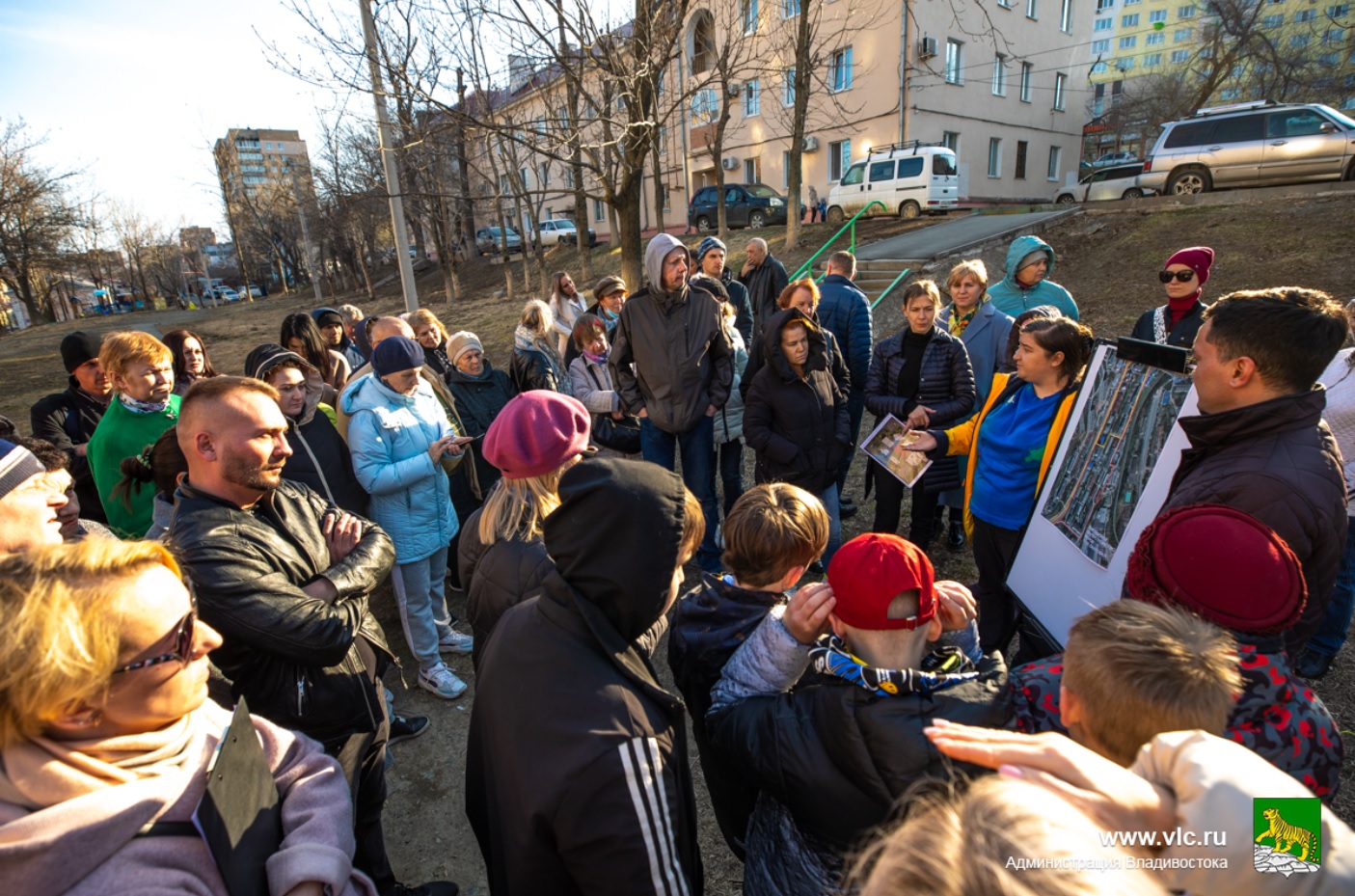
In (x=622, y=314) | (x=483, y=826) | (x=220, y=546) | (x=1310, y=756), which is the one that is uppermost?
(x=622, y=314)

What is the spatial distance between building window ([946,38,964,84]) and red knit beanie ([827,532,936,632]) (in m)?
27.0

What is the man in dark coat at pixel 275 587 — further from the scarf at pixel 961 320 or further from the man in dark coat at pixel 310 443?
the scarf at pixel 961 320

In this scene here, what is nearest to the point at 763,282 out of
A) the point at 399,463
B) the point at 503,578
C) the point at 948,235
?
the point at 399,463

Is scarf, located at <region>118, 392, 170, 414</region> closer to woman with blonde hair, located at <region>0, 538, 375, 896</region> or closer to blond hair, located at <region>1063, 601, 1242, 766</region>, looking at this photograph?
woman with blonde hair, located at <region>0, 538, 375, 896</region>

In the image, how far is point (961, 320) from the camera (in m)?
4.69

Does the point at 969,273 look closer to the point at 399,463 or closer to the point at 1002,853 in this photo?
the point at 399,463

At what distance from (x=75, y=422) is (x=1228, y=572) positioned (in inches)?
222

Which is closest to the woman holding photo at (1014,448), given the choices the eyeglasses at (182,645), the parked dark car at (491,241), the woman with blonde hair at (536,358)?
the woman with blonde hair at (536,358)

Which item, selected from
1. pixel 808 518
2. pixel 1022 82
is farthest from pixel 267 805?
pixel 1022 82

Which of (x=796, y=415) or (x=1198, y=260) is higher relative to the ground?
(x=1198, y=260)

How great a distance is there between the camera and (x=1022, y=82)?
25.7m

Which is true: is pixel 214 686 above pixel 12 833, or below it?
below

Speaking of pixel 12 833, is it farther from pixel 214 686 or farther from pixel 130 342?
pixel 130 342

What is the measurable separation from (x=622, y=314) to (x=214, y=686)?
3.16 metres
